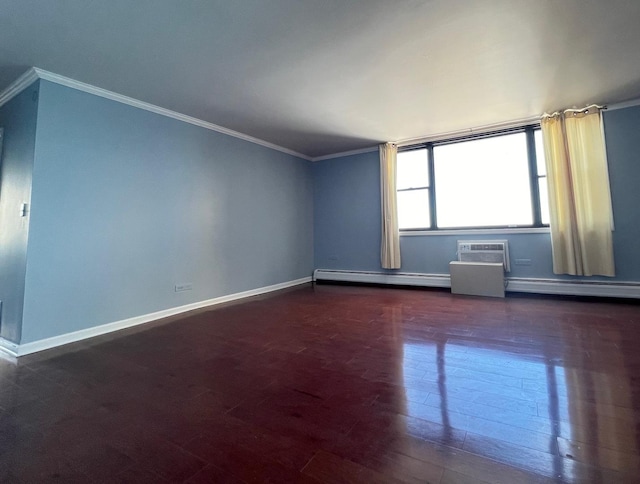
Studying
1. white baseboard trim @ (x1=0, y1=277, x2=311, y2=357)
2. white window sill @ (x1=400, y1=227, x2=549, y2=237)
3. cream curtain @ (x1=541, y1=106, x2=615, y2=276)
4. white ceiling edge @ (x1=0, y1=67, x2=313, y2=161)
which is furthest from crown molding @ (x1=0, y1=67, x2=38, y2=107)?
cream curtain @ (x1=541, y1=106, x2=615, y2=276)

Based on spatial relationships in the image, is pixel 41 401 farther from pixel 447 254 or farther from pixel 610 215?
pixel 610 215

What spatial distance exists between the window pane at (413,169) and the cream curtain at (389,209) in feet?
0.69

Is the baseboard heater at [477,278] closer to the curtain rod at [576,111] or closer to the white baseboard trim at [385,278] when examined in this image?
the white baseboard trim at [385,278]

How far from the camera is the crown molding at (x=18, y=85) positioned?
2.55 metres

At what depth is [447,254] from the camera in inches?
183

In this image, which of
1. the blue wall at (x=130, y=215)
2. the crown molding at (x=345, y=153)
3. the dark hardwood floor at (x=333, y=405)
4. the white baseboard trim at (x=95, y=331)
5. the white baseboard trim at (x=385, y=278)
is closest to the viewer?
the dark hardwood floor at (x=333, y=405)

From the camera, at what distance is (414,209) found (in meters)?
4.99

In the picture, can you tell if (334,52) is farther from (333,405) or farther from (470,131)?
(470,131)

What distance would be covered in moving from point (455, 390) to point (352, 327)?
1.30 m

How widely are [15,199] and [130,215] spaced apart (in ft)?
2.96

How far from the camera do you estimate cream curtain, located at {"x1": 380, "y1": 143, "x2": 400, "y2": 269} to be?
493 centimetres

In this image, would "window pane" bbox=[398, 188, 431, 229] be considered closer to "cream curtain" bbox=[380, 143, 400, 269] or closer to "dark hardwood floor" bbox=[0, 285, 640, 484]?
"cream curtain" bbox=[380, 143, 400, 269]

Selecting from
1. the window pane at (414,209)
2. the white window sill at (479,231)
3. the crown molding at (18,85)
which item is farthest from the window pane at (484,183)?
the crown molding at (18,85)

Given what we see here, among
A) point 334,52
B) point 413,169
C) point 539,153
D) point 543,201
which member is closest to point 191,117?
point 334,52
